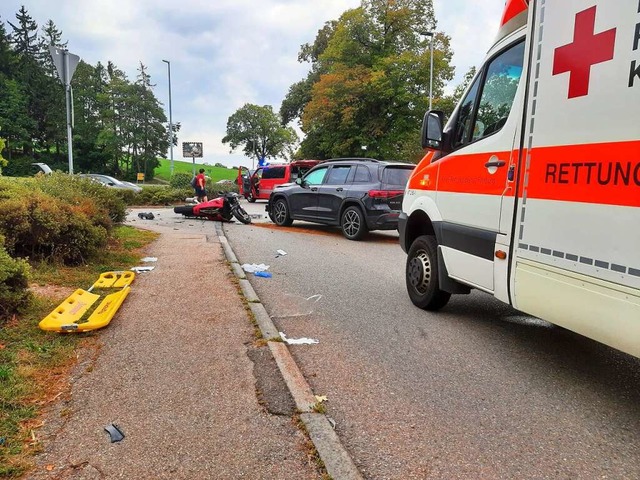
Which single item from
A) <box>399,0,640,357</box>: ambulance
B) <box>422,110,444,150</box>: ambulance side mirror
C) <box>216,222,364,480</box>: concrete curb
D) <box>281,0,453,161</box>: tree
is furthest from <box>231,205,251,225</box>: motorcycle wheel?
<box>281,0,453,161</box>: tree

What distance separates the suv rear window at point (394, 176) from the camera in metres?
11.2

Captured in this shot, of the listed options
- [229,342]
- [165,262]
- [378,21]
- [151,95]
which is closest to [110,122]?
[151,95]

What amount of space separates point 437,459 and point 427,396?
768 mm

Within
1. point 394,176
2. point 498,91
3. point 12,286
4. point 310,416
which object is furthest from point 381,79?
point 310,416

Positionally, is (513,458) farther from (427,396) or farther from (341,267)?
(341,267)

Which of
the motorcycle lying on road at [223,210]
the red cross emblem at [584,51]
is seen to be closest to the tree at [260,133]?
the motorcycle lying on road at [223,210]

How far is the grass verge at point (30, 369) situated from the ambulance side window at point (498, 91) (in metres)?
3.93

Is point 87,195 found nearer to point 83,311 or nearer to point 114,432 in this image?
point 83,311

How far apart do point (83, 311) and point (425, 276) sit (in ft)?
11.9

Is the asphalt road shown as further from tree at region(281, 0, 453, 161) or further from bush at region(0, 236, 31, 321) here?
tree at region(281, 0, 453, 161)

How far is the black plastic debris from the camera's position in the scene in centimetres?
272

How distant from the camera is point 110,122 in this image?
5972 centimetres

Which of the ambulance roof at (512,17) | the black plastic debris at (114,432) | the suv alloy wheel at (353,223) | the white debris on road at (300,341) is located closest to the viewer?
the black plastic debris at (114,432)

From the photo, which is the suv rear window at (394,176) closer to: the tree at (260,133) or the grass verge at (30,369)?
the grass verge at (30,369)
